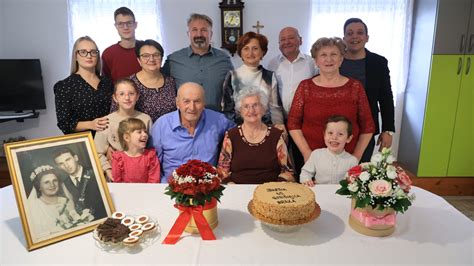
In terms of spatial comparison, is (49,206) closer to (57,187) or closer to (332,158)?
(57,187)

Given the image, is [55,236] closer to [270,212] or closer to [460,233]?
[270,212]

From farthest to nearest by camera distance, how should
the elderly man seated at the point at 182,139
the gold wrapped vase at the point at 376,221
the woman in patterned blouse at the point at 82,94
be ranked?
1. the woman in patterned blouse at the point at 82,94
2. the elderly man seated at the point at 182,139
3. the gold wrapped vase at the point at 376,221

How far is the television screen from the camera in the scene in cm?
378

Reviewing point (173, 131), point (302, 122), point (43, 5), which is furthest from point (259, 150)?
point (43, 5)

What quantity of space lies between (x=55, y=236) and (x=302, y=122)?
1.48m

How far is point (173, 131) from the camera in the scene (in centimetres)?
205

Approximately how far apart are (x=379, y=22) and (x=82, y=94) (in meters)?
3.26

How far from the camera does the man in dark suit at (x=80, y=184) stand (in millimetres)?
1269

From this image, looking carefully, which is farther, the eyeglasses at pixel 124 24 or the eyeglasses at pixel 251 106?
the eyeglasses at pixel 124 24

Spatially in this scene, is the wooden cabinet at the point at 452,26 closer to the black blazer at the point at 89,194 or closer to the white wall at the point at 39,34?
the black blazer at the point at 89,194

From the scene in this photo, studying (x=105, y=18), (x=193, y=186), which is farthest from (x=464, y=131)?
(x=105, y=18)

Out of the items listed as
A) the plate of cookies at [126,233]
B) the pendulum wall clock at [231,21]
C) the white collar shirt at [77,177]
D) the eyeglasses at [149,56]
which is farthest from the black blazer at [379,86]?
the white collar shirt at [77,177]

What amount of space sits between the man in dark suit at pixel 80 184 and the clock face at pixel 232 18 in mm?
2823

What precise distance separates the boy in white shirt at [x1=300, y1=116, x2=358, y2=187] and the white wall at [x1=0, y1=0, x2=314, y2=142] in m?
2.23
